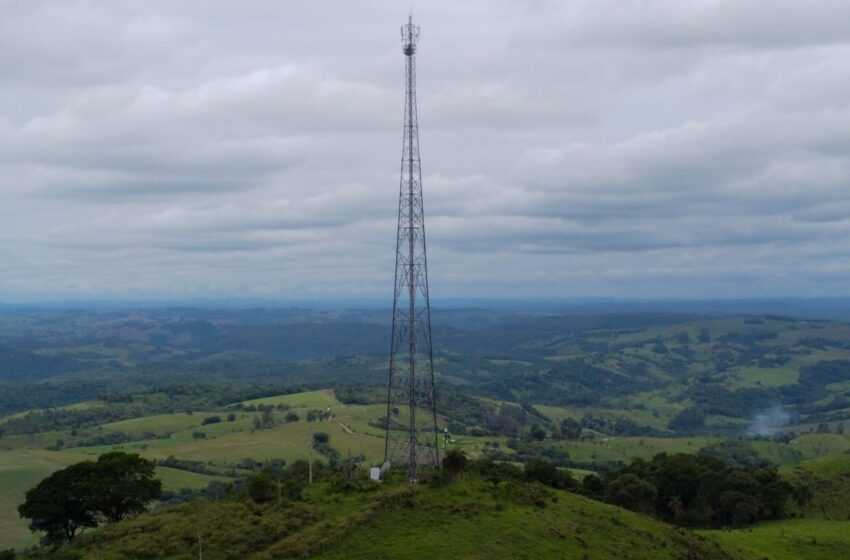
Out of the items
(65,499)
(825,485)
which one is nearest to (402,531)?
(65,499)

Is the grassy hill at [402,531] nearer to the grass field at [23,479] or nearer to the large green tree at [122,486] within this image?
the large green tree at [122,486]

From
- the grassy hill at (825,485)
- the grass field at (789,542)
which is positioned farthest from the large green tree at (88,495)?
the grassy hill at (825,485)

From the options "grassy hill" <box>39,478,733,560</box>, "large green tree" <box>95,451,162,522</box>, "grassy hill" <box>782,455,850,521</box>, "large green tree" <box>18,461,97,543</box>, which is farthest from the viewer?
"grassy hill" <box>782,455,850,521</box>

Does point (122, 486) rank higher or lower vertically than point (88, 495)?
higher

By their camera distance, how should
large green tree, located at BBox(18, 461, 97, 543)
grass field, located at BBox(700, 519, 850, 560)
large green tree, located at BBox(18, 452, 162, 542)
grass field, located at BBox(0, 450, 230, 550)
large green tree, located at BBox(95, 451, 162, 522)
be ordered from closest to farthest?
1. grass field, located at BBox(700, 519, 850, 560)
2. large green tree, located at BBox(18, 461, 97, 543)
3. large green tree, located at BBox(18, 452, 162, 542)
4. large green tree, located at BBox(95, 451, 162, 522)
5. grass field, located at BBox(0, 450, 230, 550)

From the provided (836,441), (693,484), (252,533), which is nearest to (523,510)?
(252,533)

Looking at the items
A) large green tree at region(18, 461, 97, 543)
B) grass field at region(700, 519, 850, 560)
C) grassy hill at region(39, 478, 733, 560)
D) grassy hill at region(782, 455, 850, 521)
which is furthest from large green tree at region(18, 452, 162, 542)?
grassy hill at region(782, 455, 850, 521)

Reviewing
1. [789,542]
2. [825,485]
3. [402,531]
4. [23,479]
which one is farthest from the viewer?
[23,479]

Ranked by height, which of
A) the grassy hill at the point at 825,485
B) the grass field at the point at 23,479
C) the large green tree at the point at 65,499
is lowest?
the grass field at the point at 23,479

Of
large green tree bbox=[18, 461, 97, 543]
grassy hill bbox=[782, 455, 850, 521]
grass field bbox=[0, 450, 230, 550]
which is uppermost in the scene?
large green tree bbox=[18, 461, 97, 543]

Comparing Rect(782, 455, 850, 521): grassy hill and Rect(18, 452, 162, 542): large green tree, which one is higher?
Rect(18, 452, 162, 542): large green tree

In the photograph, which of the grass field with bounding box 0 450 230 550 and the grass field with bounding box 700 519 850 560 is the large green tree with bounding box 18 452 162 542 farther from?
the grass field with bounding box 700 519 850 560

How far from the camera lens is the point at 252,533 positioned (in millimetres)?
46594

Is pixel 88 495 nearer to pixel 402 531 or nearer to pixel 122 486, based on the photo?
pixel 122 486
